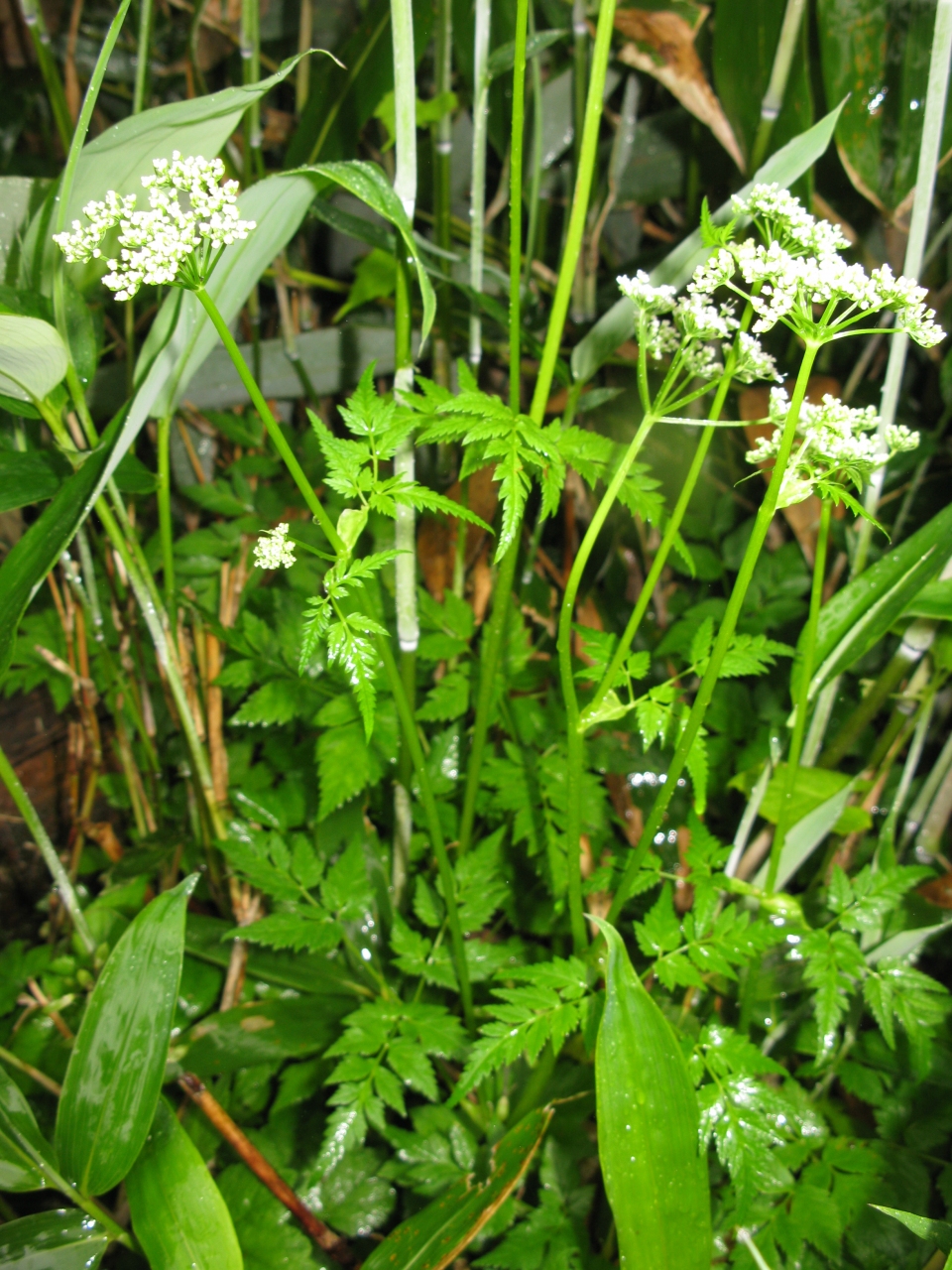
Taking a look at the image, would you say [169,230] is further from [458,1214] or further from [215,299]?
[458,1214]

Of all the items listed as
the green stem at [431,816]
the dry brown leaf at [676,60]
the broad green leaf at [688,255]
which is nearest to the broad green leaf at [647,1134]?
the green stem at [431,816]

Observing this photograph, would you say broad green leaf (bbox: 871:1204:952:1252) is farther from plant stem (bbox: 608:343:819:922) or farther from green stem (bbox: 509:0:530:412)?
green stem (bbox: 509:0:530:412)

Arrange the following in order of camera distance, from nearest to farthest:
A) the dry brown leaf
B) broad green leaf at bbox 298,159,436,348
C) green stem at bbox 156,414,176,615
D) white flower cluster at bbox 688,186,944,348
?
white flower cluster at bbox 688,186,944,348 < broad green leaf at bbox 298,159,436,348 < green stem at bbox 156,414,176,615 < the dry brown leaf

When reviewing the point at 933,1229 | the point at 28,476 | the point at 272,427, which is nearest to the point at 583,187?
the point at 272,427

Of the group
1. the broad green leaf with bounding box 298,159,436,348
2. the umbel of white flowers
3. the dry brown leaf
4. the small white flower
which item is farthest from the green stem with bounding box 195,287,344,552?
the dry brown leaf

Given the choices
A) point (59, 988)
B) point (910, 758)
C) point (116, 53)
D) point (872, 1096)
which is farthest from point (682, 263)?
point (116, 53)

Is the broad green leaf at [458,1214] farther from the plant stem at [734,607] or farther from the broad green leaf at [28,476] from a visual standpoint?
the broad green leaf at [28,476]
